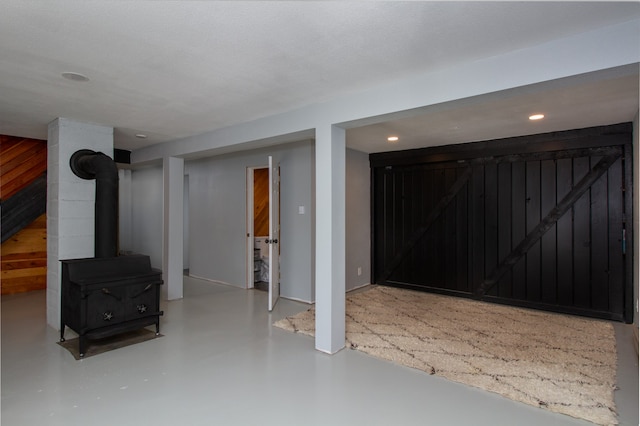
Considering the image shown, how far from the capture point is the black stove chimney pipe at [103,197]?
3.78 meters

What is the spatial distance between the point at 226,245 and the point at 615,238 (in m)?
5.46

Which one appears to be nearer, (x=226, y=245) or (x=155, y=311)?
(x=155, y=311)

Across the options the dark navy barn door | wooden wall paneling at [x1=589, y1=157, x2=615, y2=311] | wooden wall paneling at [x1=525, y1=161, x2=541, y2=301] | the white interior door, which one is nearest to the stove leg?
the white interior door

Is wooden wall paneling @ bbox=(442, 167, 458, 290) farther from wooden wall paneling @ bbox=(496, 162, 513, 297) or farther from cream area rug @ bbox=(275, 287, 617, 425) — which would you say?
wooden wall paneling @ bbox=(496, 162, 513, 297)

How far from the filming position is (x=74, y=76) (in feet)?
8.73

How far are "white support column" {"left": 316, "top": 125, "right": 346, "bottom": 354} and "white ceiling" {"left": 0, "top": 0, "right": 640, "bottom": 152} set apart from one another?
0.49 metres

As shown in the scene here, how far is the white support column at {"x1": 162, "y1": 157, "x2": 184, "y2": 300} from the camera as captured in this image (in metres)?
5.07

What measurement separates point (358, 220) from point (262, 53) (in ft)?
12.8

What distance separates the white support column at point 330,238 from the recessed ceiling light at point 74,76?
6.35 ft

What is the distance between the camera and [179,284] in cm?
514

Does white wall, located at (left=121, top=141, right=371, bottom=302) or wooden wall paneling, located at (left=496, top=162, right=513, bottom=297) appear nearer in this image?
wooden wall paneling, located at (left=496, top=162, right=513, bottom=297)

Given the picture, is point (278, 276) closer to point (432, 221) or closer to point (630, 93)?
point (432, 221)

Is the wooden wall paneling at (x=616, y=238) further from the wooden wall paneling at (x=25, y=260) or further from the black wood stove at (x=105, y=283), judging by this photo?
the wooden wall paneling at (x=25, y=260)

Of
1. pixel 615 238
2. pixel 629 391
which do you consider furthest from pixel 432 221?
pixel 629 391
